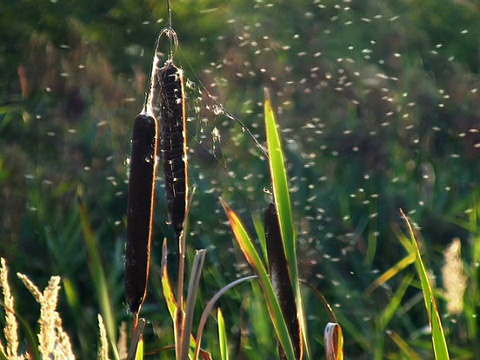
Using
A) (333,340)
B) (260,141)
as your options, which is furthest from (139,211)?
(260,141)

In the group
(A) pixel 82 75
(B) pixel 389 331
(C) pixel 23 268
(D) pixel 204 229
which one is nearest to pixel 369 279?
(B) pixel 389 331

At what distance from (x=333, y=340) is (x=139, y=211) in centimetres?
24

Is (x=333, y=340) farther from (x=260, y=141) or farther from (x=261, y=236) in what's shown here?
(x=260, y=141)

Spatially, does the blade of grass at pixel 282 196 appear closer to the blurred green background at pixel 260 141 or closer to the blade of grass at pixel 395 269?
the blade of grass at pixel 395 269

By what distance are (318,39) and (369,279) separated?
5.73ft

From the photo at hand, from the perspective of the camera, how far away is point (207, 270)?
2.24 m

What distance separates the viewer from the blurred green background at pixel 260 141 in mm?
2201

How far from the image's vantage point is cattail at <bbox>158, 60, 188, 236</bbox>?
883 mm

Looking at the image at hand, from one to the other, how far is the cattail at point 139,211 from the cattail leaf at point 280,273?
Answer: 11cm

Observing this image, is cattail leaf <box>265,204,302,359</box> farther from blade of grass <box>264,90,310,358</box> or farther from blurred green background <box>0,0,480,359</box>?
blurred green background <box>0,0,480,359</box>

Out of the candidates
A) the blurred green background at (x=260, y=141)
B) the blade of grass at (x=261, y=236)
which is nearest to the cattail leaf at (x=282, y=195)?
the blade of grass at (x=261, y=236)

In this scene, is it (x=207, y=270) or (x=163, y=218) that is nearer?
(x=207, y=270)

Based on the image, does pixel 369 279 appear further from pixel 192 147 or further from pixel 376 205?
pixel 192 147

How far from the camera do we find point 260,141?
10.3ft
